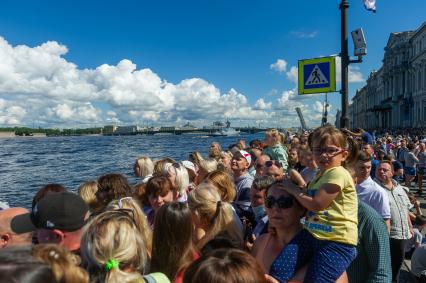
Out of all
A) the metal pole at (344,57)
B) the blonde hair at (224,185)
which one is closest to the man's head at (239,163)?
the blonde hair at (224,185)

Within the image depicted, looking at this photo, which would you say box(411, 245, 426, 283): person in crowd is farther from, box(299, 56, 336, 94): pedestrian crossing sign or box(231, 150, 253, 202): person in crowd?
box(299, 56, 336, 94): pedestrian crossing sign

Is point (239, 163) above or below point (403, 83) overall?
below

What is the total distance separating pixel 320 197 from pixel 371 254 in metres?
0.60

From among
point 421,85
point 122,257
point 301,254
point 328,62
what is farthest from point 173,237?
point 421,85

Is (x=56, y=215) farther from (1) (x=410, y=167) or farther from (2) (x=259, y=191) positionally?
(1) (x=410, y=167)

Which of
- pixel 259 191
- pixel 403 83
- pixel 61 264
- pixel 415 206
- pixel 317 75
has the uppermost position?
pixel 403 83

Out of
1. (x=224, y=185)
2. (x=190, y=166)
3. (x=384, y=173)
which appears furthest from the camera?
(x=190, y=166)

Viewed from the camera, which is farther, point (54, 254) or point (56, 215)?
point (56, 215)

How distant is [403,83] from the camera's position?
2881 inches

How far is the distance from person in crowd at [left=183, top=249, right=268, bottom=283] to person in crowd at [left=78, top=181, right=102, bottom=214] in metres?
2.92

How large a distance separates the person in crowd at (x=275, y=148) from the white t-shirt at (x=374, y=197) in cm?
371

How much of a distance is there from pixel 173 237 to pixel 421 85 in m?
72.2

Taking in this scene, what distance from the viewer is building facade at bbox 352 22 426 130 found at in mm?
62344

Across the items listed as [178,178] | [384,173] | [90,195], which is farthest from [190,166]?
A: [384,173]
